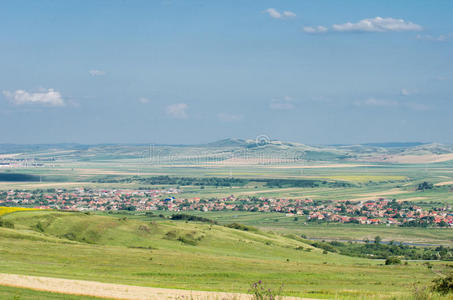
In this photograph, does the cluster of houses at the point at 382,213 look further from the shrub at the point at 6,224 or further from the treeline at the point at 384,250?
the shrub at the point at 6,224

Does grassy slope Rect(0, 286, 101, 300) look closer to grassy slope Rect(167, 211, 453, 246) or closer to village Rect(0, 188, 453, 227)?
grassy slope Rect(167, 211, 453, 246)

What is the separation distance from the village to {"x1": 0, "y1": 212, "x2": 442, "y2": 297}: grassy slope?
6130cm

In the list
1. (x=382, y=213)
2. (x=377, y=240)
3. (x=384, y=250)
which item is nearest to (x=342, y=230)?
(x=377, y=240)

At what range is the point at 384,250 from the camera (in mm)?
85312

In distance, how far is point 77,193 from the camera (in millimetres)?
191500

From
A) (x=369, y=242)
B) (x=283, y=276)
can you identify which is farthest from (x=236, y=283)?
(x=369, y=242)

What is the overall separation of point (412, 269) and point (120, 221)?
38001 millimetres

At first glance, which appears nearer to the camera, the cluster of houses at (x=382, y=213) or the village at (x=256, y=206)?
the cluster of houses at (x=382, y=213)

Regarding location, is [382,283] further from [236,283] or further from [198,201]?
[198,201]

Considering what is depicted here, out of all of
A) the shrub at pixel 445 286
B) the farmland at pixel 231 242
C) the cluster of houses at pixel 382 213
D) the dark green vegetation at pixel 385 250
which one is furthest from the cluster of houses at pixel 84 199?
the shrub at pixel 445 286

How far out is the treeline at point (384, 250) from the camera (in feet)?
254

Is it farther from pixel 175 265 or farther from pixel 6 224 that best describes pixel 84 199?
pixel 175 265

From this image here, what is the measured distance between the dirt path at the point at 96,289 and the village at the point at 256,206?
3954 inches

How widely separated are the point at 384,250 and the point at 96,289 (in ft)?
216
